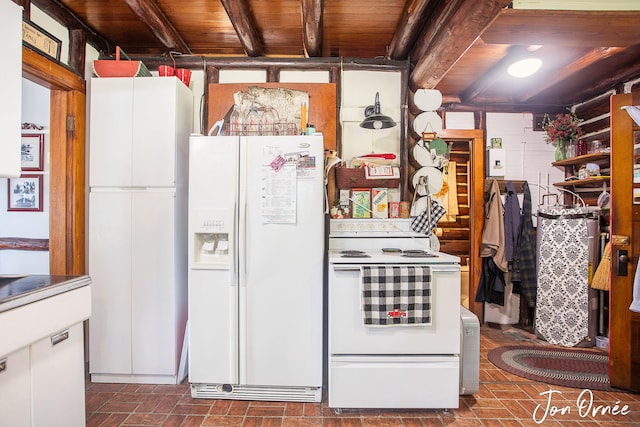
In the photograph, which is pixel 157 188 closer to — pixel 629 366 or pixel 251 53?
pixel 251 53

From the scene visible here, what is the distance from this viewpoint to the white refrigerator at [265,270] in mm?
2336

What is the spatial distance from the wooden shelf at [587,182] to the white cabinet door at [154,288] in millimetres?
3870

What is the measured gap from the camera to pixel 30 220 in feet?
9.56

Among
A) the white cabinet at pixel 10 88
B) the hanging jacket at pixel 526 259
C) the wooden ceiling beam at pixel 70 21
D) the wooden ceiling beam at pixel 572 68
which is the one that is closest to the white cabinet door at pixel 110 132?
the wooden ceiling beam at pixel 70 21

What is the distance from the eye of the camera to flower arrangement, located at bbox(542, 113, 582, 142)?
385 centimetres

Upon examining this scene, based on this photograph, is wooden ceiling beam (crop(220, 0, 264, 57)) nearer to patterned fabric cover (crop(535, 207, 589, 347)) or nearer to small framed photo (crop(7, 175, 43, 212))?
small framed photo (crop(7, 175, 43, 212))

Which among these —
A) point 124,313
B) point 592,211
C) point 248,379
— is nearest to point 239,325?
point 248,379

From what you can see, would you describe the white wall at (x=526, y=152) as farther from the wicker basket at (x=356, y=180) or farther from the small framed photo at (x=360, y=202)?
the small framed photo at (x=360, y=202)

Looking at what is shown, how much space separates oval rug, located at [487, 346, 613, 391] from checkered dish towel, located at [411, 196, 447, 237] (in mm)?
1334

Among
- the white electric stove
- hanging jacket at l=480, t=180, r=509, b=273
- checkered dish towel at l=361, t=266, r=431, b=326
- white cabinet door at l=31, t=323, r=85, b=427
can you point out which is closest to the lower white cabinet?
white cabinet door at l=31, t=323, r=85, b=427

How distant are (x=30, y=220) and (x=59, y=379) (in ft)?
6.15

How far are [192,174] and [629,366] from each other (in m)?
3.38

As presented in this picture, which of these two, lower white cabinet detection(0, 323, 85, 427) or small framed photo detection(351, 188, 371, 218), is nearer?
lower white cabinet detection(0, 323, 85, 427)

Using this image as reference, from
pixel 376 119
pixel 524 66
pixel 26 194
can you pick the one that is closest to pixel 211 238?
pixel 376 119
